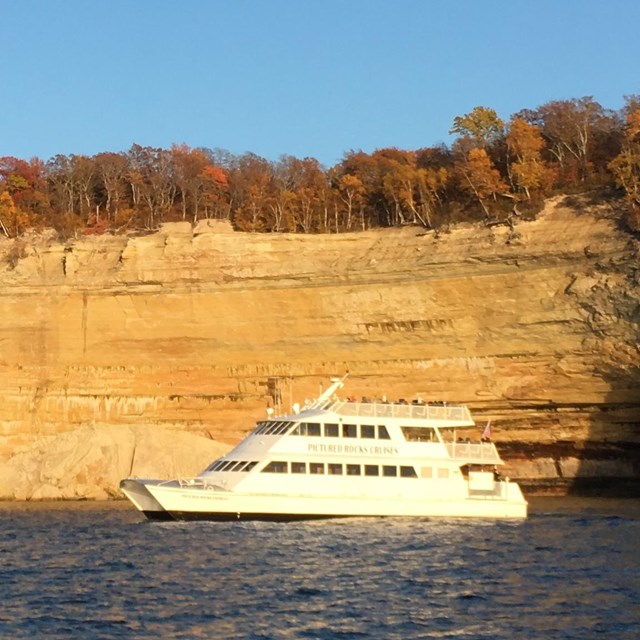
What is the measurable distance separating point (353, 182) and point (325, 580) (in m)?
43.2

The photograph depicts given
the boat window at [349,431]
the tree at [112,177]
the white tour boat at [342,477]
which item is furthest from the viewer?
→ the tree at [112,177]

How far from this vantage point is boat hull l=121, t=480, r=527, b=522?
34.1m

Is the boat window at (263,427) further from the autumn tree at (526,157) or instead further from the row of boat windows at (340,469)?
the autumn tree at (526,157)

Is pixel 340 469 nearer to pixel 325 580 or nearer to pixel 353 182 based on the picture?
pixel 325 580

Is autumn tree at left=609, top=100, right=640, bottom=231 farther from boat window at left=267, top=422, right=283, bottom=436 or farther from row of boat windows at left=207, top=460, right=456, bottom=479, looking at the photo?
boat window at left=267, top=422, right=283, bottom=436

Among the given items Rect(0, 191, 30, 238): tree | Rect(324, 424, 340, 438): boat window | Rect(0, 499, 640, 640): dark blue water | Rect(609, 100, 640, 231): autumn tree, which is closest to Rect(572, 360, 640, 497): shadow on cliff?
Rect(609, 100, 640, 231): autumn tree

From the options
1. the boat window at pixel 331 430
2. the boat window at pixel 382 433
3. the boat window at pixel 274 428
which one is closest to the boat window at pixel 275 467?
the boat window at pixel 274 428

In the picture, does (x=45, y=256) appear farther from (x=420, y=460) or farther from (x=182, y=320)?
(x=420, y=460)

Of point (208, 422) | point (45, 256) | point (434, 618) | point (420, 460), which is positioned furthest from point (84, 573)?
point (45, 256)

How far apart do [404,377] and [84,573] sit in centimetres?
2865

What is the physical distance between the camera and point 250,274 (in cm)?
5453

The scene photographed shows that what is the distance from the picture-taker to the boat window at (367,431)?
35.5 metres

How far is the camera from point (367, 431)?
117 feet

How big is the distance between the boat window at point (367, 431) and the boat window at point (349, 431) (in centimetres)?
20
